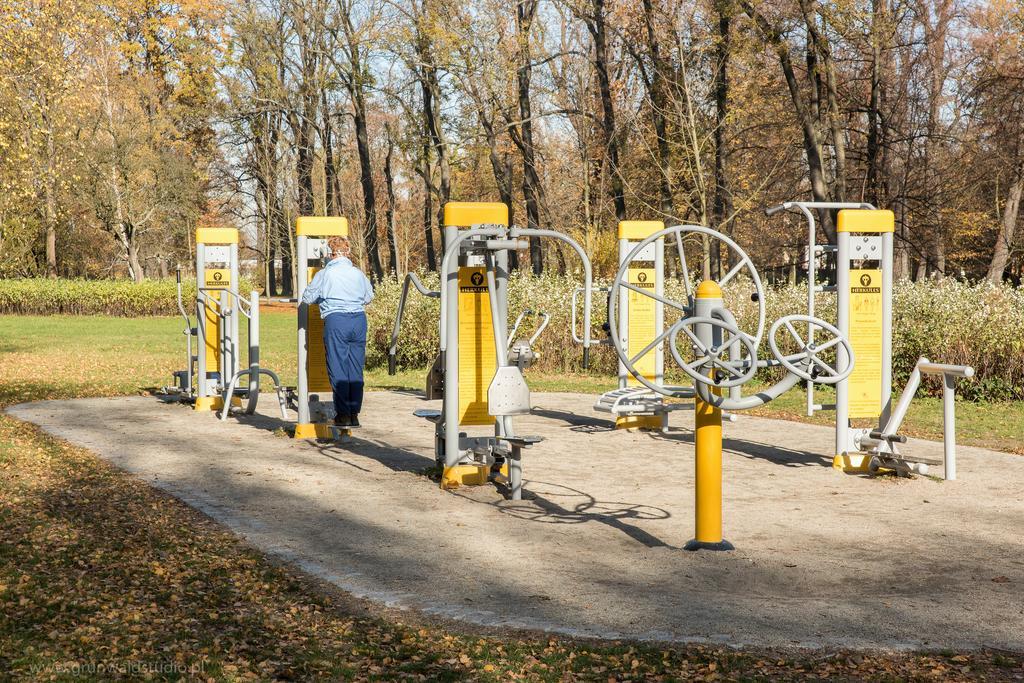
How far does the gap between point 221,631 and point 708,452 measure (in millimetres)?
2592

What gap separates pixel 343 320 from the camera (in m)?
9.53

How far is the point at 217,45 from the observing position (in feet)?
115

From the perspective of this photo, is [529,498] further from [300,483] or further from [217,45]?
[217,45]

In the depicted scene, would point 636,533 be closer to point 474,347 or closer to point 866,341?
point 474,347

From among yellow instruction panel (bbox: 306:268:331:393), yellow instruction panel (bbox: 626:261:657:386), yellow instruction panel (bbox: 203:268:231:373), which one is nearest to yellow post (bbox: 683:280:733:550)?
yellow instruction panel (bbox: 306:268:331:393)

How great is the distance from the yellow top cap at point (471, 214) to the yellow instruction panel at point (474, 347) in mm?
369

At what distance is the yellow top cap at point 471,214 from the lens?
298 inches

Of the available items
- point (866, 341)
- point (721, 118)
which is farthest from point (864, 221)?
point (721, 118)

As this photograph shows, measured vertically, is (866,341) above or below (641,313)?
below

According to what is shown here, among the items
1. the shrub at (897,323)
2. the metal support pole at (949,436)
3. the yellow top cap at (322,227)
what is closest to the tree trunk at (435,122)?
the shrub at (897,323)

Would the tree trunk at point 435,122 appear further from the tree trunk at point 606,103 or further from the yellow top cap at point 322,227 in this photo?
the yellow top cap at point 322,227

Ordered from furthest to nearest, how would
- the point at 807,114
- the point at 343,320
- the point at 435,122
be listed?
the point at 435,122, the point at 807,114, the point at 343,320

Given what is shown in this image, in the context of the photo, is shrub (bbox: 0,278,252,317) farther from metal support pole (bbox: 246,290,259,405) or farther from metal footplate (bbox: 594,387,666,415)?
metal footplate (bbox: 594,387,666,415)

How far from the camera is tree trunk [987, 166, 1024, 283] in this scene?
25531 mm
